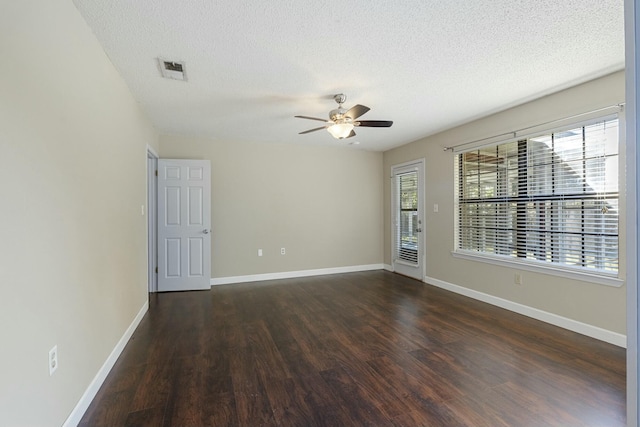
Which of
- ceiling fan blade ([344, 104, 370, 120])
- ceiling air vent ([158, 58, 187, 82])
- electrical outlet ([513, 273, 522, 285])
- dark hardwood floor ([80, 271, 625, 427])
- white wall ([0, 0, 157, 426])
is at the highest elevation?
ceiling air vent ([158, 58, 187, 82])

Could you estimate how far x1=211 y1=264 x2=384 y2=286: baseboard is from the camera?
15.7 feet

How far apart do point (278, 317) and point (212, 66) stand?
264 centimetres

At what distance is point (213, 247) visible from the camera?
4727mm

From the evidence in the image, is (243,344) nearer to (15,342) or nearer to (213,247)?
(15,342)

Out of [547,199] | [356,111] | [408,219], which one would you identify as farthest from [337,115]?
[408,219]

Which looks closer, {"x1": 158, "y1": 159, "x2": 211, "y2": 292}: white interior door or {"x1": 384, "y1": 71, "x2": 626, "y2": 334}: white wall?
{"x1": 384, "y1": 71, "x2": 626, "y2": 334}: white wall

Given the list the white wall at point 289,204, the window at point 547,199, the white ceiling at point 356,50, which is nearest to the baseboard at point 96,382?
the white wall at point 289,204

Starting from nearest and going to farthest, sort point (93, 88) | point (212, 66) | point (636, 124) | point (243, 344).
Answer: point (636, 124) < point (93, 88) < point (212, 66) < point (243, 344)

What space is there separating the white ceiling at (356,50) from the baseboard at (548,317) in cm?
237

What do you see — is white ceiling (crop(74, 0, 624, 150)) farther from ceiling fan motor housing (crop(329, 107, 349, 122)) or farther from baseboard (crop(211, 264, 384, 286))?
baseboard (crop(211, 264, 384, 286))

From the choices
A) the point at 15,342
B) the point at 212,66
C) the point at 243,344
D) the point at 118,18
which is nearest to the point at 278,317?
the point at 243,344

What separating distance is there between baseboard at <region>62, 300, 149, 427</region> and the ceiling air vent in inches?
93.3

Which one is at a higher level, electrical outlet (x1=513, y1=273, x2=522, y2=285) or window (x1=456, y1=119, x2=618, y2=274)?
window (x1=456, y1=119, x2=618, y2=274)

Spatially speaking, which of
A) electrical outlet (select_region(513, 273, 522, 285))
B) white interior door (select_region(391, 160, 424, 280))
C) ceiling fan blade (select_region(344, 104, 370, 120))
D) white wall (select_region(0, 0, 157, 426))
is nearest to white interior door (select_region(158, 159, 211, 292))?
white wall (select_region(0, 0, 157, 426))
